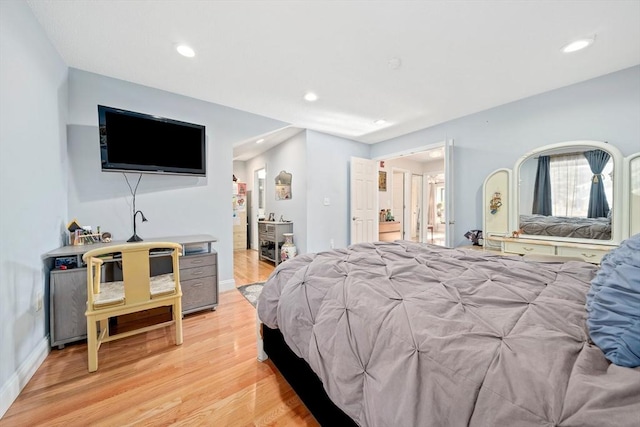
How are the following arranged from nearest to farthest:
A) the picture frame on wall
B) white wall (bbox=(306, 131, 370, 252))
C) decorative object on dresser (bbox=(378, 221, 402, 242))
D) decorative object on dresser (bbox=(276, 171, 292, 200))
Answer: white wall (bbox=(306, 131, 370, 252))
decorative object on dresser (bbox=(276, 171, 292, 200))
decorative object on dresser (bbox=(378, 221, 402, 242))
the picture frame on wall

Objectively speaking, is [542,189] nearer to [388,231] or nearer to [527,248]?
[527,248]

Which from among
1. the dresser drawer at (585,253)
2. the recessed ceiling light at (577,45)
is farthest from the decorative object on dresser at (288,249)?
the recessed ceiling light at (577,45)

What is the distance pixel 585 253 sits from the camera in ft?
8.16

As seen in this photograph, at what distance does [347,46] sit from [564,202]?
291 centimetres

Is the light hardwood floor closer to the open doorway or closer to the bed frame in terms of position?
the bed frame

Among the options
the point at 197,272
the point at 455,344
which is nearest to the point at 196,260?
the point at 197,272

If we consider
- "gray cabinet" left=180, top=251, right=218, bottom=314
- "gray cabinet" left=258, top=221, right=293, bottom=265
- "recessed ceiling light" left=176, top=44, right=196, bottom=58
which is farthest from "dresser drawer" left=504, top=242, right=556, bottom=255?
"recessed ceiling light" left=176, top=44, right=196, bottom=58

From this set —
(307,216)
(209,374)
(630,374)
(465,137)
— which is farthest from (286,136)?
(630,374)

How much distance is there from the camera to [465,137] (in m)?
3.57

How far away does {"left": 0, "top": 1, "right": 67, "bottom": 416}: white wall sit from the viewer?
4.66ft

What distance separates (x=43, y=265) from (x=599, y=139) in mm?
5216

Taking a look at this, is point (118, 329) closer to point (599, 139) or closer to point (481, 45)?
point (481, 45)

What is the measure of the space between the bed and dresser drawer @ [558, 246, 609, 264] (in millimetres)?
206

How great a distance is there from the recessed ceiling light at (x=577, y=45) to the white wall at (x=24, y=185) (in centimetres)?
398
